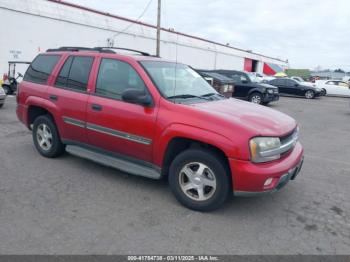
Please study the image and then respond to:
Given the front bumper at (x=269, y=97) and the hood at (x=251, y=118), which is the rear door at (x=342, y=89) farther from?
the hood at (x=251, y=118)

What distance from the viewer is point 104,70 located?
4629 mm

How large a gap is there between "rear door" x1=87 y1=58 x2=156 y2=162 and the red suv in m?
0.01

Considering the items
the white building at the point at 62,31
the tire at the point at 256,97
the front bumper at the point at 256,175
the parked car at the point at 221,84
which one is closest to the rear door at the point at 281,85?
the tire at the point at 256,97

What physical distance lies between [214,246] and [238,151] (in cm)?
100

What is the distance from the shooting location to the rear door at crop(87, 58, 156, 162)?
4074mm

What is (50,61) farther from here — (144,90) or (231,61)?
(231,61)

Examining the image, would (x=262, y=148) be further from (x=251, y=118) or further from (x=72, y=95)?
(x=72, y=95)

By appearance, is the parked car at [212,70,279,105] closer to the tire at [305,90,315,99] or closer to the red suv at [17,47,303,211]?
the tire at [305,90,315,99]

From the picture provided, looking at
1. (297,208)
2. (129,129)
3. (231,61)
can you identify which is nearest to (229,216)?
(297,208)

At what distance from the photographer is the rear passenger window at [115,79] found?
4.32 m

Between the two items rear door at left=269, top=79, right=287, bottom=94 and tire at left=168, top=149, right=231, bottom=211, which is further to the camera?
rear door at left=269, top=79, right=287, bottom=94

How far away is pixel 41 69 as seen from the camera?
A: 5516 millimetres

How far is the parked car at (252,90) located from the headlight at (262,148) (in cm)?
1265

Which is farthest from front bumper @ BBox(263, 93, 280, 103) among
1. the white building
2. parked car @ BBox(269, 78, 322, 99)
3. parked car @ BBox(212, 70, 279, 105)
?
parked car @ BBox(269, 78, 322, 99)
